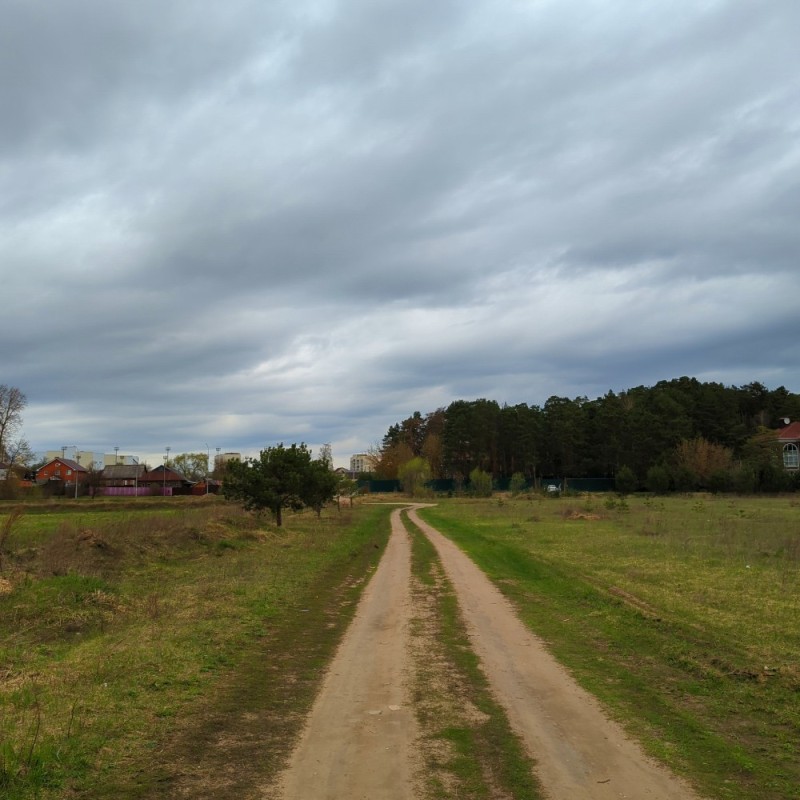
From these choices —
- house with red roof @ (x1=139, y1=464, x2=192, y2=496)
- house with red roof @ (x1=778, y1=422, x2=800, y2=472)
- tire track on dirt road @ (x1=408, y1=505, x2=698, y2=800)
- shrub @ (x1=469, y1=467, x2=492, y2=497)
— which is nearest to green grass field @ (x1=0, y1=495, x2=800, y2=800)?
tire track on dirt road @ (x1=408, y1=505, x2=698, y2=800)

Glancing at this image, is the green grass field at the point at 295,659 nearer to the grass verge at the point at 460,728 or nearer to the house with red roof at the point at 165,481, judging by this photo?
the grass verge at the point at 460,728

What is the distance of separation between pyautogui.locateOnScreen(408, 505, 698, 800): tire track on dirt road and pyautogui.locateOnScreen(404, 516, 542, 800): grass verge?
148 mm

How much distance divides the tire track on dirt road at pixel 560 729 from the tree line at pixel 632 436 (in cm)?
7923

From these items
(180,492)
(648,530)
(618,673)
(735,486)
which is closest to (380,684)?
(618,673)

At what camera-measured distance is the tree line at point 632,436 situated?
88.6 meters

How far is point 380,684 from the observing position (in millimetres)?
7863

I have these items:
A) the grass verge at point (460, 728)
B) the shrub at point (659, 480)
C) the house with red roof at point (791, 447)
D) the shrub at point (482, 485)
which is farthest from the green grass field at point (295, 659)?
Answer: the house with red roof at point (791, 447)

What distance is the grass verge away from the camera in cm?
498

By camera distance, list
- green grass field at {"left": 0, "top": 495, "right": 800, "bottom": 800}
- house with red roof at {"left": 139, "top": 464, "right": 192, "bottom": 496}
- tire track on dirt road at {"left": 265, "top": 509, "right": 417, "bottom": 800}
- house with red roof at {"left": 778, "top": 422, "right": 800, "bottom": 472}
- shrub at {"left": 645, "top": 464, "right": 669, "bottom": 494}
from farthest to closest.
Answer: house with red roof at {"left": 139, "top": 464, "right": 192, "bottom": 496}
house with red roof at {"left": 778, "top": 422, "right": 800, "bottom": 472}
shrub at {"left": 645, "top": 464, "right": 669, "bottom": 494}
green grass field at {"left": 0, "top": 495, "right": 800, "bottom": 800}
tire track on dirt road at {"left": 265, "top": 509, "right": 417, "bottom": 800}

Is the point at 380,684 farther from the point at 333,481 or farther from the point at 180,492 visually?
the point at 180,492

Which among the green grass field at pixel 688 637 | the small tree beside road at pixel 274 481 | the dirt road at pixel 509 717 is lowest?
the green grass field at pixel 688 637

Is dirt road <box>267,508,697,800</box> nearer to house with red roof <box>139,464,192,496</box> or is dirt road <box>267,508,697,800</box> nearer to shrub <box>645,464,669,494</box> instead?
shrub <box>645,464,669,494</box>

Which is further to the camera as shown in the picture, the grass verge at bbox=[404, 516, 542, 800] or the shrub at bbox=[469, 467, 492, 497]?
the shrub at bbox=[469, 467, 492, 497]

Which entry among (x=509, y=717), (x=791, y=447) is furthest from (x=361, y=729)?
(x=791, y=447)
